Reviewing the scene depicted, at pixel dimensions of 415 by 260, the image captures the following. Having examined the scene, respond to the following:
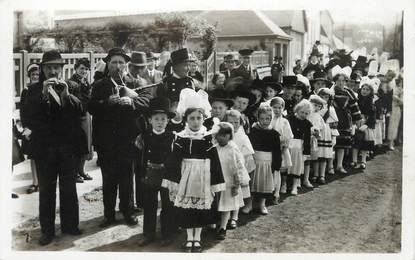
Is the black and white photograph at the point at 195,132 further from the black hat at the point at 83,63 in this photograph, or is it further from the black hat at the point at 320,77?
the black hat at the point at 320,77

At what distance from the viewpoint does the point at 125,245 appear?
3023 millimetres

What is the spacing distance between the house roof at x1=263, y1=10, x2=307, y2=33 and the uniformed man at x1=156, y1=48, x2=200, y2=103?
0.70 metres

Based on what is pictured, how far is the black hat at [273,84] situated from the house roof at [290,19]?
45cm

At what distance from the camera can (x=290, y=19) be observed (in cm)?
344

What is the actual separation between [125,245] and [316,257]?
1307mm

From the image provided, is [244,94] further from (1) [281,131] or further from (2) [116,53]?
(2) [116,53]

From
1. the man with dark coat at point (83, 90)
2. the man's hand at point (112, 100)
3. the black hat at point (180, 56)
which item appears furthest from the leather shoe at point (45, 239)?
the black hat at point (180, 56)

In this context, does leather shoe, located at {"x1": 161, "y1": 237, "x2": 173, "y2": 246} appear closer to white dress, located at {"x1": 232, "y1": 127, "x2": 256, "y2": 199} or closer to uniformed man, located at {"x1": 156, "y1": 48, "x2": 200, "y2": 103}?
white dress, located at {"x1": 232, "y1": 127, "x2": 256, "y2": 199}

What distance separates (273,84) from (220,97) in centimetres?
64

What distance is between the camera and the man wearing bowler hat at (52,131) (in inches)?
112

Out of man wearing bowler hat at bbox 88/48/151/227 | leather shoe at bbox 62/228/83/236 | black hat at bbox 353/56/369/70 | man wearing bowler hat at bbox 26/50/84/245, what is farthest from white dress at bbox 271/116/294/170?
leather shoe at bbox 62/228/83/236

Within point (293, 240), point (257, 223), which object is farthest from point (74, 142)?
point (293, 240)

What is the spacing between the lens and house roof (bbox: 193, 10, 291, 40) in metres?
3.31

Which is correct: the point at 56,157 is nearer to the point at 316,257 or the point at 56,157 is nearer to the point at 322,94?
the point at 316,257
